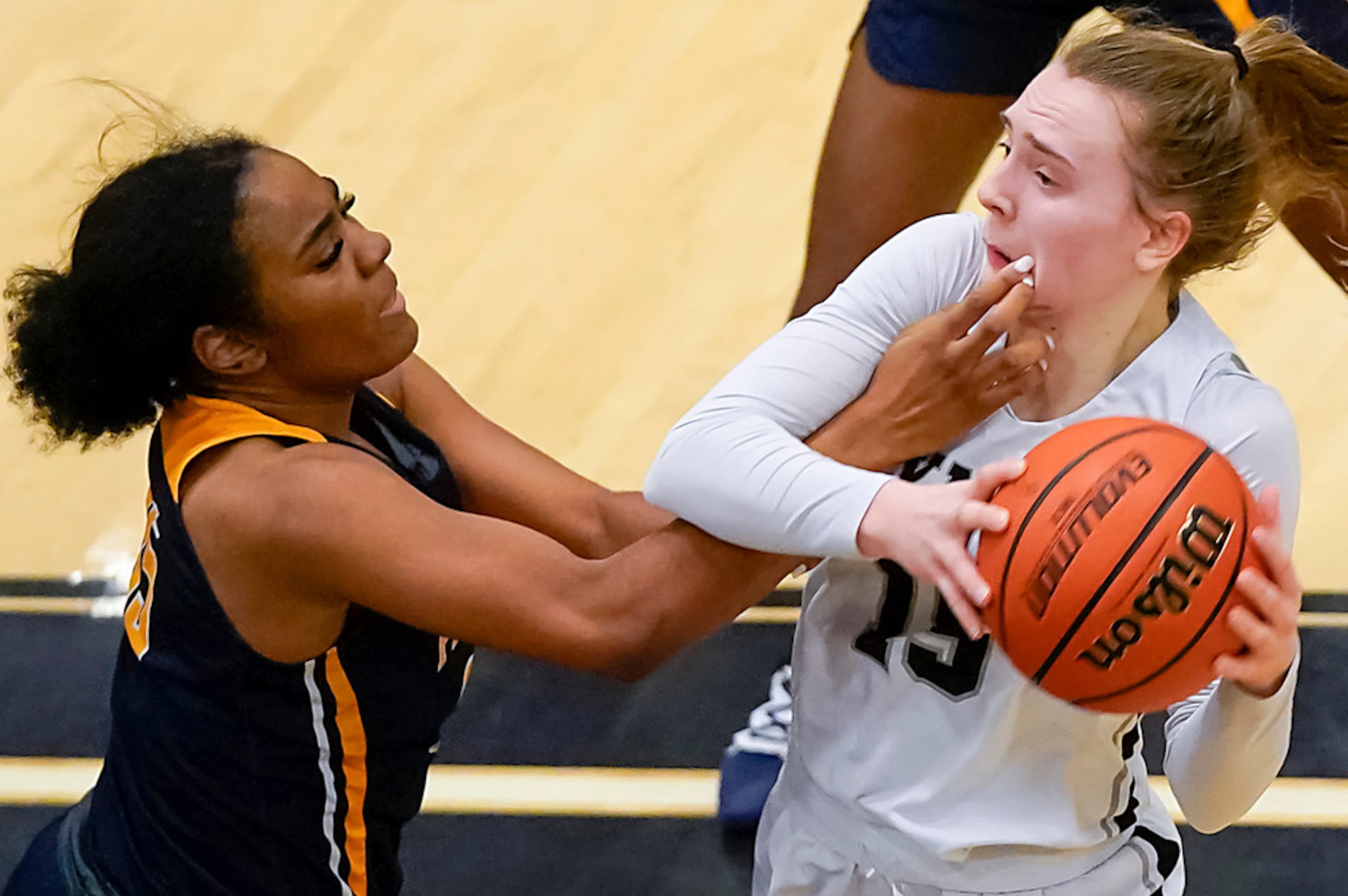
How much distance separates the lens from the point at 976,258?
167cm

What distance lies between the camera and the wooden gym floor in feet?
8.79

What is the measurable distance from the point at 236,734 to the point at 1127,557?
3.30ft

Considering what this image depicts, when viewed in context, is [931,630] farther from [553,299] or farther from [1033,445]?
[553,299]

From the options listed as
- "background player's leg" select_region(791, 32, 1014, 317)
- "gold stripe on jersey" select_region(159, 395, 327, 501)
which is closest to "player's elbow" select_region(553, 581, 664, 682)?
"gold stripe on jersey" select_region(159, 395, 327, 501)

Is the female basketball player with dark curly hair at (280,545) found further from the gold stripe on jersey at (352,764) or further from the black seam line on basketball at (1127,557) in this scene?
the black seam line on basketball at (1127,557)

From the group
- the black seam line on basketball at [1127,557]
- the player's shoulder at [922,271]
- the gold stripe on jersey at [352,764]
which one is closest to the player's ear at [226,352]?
the gold stripe on jersey at [352,764]

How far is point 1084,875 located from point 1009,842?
13cm

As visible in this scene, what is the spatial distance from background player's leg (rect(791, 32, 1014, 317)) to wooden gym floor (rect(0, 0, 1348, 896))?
63 cm

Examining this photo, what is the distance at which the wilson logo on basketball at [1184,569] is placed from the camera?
141cm

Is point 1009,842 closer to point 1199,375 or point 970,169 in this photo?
point 1199,375

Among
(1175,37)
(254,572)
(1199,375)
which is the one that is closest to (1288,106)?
(1175,37)

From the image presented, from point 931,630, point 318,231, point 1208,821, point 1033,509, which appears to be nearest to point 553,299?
point 318,231

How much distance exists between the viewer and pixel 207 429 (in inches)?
68.5

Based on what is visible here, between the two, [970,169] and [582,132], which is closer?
[970,169]
